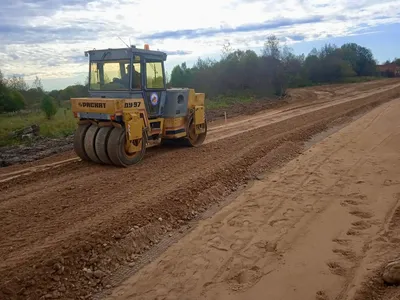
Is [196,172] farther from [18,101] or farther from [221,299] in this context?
[18,101]

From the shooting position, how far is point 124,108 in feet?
27.9

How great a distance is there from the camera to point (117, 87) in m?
9.20

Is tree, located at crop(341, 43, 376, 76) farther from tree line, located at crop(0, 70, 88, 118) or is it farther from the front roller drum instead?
the front roller drum

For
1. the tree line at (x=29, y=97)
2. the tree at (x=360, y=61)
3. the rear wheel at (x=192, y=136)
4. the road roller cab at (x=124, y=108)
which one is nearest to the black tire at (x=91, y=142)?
the road roller cab at (x=124, y=108)

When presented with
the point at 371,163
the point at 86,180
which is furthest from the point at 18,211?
the point at 371,163

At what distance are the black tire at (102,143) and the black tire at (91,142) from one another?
117 millimetres

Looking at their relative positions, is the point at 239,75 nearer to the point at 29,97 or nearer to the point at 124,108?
the point at 29,97

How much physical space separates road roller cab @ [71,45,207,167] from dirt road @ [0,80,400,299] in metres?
0.45

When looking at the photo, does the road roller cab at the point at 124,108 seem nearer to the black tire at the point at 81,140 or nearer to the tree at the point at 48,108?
the black tire at the point at 81,140

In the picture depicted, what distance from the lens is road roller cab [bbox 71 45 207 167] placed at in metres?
8.50

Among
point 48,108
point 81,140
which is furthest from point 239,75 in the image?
point 81,140

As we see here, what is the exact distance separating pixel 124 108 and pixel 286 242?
4829 mm

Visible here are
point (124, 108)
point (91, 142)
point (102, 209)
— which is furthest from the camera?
point (91, 142)

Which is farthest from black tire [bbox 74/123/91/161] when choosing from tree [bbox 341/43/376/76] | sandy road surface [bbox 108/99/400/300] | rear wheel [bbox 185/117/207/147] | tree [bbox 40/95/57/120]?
tree [bbox 341/43/376/76]
